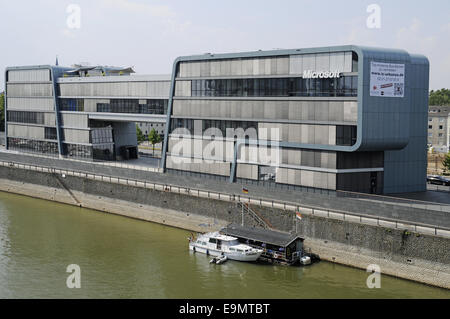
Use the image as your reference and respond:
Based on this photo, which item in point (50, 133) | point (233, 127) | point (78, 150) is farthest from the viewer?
point (50, 133)

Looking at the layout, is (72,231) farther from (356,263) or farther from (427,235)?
(427,235)

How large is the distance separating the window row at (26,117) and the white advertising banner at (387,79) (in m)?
58.4

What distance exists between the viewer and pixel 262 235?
46.0m

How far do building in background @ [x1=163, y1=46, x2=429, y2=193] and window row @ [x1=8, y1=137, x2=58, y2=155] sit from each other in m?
32.5

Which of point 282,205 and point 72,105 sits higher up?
point 72,105

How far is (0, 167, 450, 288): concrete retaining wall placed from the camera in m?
39.8

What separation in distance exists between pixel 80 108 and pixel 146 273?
1749 inches

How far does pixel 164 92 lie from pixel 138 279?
32.4 meters

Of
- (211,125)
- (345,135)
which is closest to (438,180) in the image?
(345,135)

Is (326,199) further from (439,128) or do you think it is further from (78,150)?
(439,128)

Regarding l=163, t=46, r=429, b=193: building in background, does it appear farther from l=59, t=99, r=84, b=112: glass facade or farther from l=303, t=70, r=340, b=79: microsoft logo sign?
l=59, t=99, r=84, b=112: glass facade

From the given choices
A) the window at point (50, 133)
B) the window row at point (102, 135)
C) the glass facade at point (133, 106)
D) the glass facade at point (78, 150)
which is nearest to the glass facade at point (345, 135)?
the glass facade at point (133, 106)

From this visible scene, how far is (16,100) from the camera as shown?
91250 millimetres
